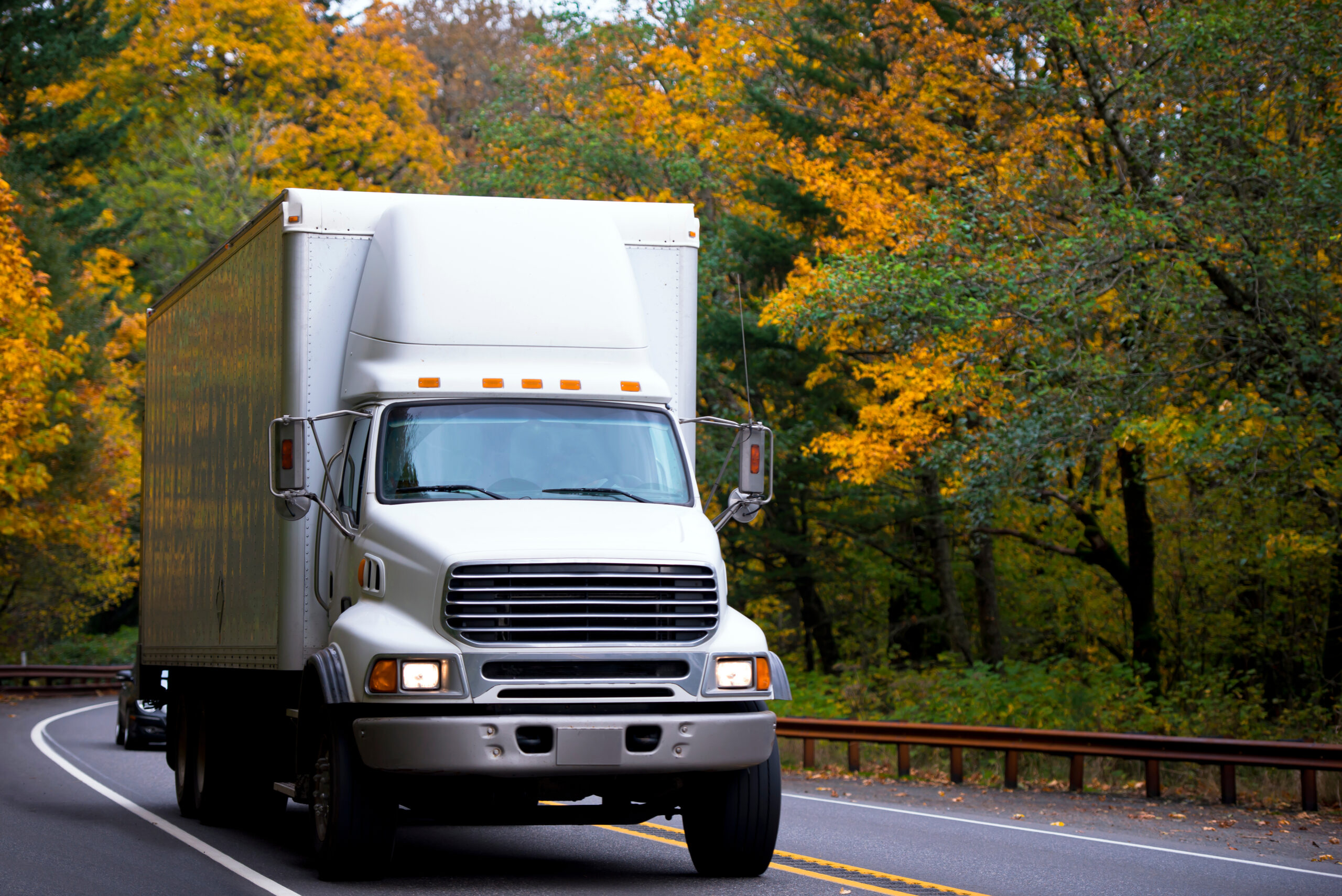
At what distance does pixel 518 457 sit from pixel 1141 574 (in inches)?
751

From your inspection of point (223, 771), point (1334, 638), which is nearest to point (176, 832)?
point (223, 771)

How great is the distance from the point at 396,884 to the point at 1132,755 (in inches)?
367

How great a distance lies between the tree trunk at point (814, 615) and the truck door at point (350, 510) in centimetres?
2099

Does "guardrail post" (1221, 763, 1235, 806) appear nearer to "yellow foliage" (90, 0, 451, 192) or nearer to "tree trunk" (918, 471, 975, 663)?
"tree trunk" (918, 471, 975, 663)

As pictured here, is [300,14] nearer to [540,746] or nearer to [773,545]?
[773,545]

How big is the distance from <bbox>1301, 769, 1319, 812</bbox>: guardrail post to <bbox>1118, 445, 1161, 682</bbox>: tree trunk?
11.0m

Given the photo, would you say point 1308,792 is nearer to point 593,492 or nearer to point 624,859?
point 624,859

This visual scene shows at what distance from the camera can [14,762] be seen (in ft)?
66.4

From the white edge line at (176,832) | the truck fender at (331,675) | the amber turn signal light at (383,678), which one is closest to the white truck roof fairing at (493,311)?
the truck fender at (331,675)

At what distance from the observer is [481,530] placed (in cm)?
920

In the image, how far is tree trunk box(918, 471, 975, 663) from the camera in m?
30.6

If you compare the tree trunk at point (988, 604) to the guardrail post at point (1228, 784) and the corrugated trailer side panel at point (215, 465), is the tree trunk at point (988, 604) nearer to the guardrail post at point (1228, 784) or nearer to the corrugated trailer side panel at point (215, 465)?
the guardrail post at point (1228, 784)

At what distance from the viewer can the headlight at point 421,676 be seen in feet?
29.0

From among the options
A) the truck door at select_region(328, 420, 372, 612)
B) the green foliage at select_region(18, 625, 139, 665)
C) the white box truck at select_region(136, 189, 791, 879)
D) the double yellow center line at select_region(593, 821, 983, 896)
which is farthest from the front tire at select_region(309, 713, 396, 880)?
the green foliage at select_region(18, 625, 139, 665)
